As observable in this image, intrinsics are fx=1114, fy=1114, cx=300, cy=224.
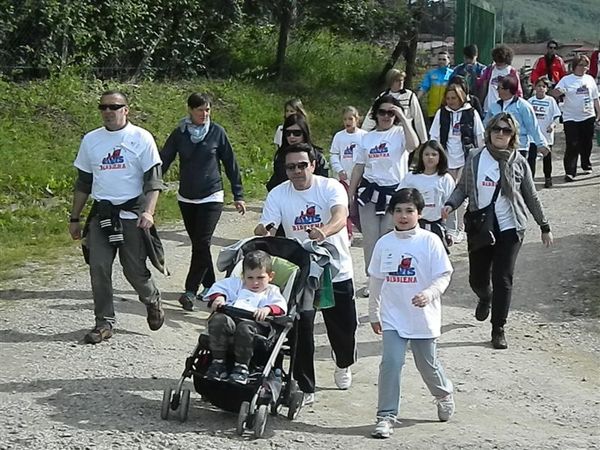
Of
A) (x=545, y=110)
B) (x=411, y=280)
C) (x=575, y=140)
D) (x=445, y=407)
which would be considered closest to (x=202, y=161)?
(x=411, y=280)

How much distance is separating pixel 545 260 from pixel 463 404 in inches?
186

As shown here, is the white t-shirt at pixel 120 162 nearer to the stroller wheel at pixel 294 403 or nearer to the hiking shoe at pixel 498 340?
the stroller wheel at pixel 294 403

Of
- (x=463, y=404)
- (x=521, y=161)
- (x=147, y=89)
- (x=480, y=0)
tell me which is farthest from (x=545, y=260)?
(x=480, y=0)

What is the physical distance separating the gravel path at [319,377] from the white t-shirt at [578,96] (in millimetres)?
4911

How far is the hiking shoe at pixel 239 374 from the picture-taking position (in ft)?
22.0

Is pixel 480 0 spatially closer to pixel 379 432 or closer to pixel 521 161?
pixel 521 161

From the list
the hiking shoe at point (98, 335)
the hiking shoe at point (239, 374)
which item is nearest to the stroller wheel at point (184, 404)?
the hiking shoe at point (239, 374)

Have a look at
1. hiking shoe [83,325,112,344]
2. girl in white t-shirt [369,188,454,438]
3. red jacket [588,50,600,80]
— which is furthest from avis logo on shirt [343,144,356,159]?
red jacket [588,50,600,80]

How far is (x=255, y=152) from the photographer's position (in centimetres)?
1898

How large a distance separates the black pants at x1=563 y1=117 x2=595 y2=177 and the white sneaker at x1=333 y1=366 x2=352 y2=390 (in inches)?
378

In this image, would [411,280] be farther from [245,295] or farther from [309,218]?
[245,295]

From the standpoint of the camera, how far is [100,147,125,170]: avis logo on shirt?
8.49 m

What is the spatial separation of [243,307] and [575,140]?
1083 centimetres

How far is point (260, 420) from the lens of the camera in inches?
262
